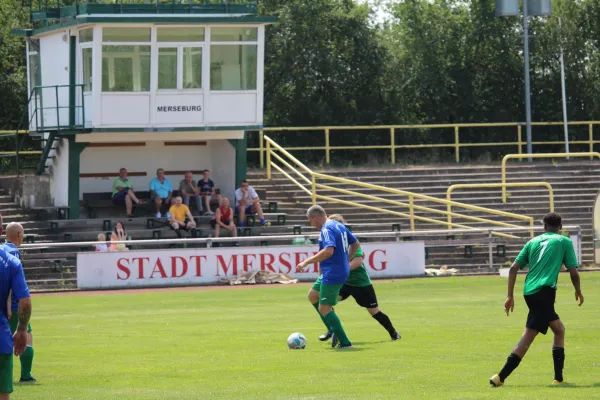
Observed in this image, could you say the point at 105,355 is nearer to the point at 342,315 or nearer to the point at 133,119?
the point at 342,315

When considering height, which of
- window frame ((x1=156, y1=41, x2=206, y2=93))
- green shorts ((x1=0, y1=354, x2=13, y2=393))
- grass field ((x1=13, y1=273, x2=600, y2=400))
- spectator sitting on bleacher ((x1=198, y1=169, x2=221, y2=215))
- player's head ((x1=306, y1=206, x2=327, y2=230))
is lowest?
grass field ((x1=13, y1=273, x2=600, y2=400))

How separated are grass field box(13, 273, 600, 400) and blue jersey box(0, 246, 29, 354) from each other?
231cm

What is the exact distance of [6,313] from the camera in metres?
9.00

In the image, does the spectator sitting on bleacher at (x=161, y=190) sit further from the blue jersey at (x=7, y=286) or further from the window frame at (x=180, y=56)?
the blue jersey at (x=7, y=286)

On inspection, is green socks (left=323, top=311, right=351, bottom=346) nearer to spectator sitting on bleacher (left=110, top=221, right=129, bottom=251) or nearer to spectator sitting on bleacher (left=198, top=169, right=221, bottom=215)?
spectator sitting on bleacher (left=110, top=221, right=129, bottom=251)

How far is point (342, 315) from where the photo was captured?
19703 millimetres

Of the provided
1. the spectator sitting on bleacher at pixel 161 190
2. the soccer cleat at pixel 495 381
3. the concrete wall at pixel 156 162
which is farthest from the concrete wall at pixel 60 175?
the soccer cleat at pixel 495 381

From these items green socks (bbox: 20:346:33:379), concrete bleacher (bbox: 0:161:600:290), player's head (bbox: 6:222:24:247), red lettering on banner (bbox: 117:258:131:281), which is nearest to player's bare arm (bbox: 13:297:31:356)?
player's head (bbox: 6:222:24:247)

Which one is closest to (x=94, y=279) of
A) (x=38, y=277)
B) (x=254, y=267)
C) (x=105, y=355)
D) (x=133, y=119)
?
(x=38, y=277)

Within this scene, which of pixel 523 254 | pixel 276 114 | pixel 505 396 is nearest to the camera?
pixel 505 396

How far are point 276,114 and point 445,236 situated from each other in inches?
549

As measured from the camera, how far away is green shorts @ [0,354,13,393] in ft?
29.1

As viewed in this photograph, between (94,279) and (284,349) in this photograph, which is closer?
(284,349)

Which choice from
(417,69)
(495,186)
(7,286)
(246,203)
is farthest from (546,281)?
(417,69)
